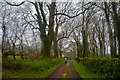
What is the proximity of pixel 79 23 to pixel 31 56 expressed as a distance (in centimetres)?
1751

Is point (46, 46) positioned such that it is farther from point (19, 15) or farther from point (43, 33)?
point (19, 15)

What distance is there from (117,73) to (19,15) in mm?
16113

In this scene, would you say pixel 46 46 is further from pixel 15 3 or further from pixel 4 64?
pixel 4 64

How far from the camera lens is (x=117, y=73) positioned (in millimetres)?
5441

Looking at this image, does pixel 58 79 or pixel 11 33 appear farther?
pixel 11 33

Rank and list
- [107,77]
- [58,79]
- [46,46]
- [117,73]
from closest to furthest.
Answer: [117,73]
[107,77]
[58,79]
[46,46]

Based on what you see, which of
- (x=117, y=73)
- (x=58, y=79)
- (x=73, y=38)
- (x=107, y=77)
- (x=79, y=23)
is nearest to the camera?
(x=117, y=73)

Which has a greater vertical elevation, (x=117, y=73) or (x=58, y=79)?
(x=117, y=73)

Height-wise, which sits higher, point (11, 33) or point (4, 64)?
point (11, 33)

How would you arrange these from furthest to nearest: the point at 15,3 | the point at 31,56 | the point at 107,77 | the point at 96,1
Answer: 1. the point at 15,3
2. the point at 31,56
3. the point at 96,1
4. the point at 107,77

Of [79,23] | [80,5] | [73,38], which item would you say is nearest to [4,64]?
[80,5]

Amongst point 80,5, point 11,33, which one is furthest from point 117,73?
point 11,33

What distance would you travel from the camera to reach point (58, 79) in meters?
8.16

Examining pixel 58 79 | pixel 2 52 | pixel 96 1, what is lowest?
pixel 58 79
